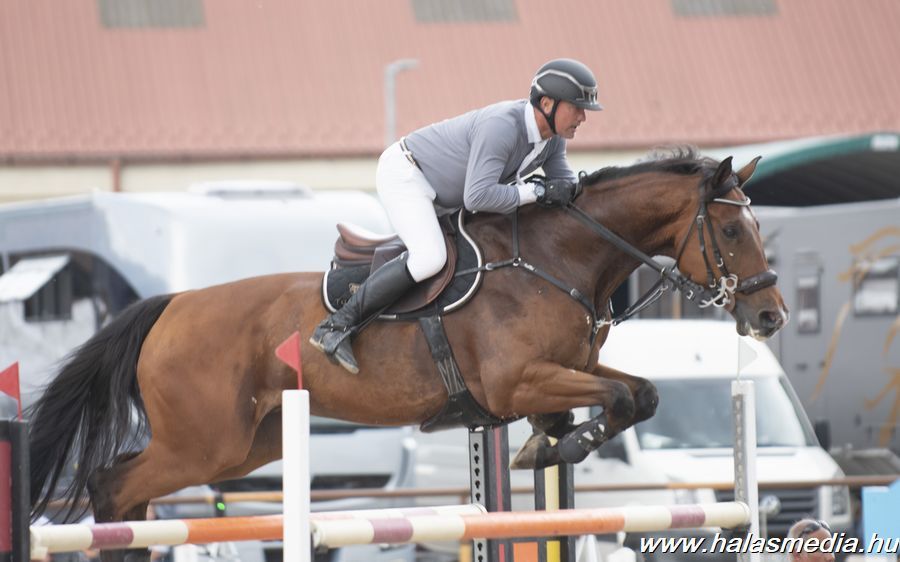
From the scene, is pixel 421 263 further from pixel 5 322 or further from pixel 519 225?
pixel 5 322

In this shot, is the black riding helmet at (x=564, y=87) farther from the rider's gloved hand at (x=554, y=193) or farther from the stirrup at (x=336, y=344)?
the stirrup at (x=336, y=344)

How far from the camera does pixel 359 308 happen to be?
5.25m

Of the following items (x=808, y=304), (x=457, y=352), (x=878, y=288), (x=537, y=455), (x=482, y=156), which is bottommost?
(x=808, y=304)

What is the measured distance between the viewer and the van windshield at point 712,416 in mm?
9719

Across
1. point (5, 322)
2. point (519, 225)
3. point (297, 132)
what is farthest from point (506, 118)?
point (297, 132)

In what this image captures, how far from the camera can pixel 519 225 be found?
17.8 ft

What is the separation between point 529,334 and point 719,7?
20409 mm

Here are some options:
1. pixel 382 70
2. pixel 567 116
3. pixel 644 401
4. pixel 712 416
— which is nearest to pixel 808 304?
pixel 712 416

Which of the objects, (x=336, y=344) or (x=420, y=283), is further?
(x=420, y=283)

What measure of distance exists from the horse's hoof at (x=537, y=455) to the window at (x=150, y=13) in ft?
61.8

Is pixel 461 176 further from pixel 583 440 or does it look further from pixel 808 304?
pixel 808 304

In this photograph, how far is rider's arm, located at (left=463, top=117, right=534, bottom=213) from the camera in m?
5.13

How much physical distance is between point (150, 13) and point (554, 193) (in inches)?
A: 751

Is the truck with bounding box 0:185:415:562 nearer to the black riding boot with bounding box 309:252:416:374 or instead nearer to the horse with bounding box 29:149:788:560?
the horse with bounding box 29:149:788:560
